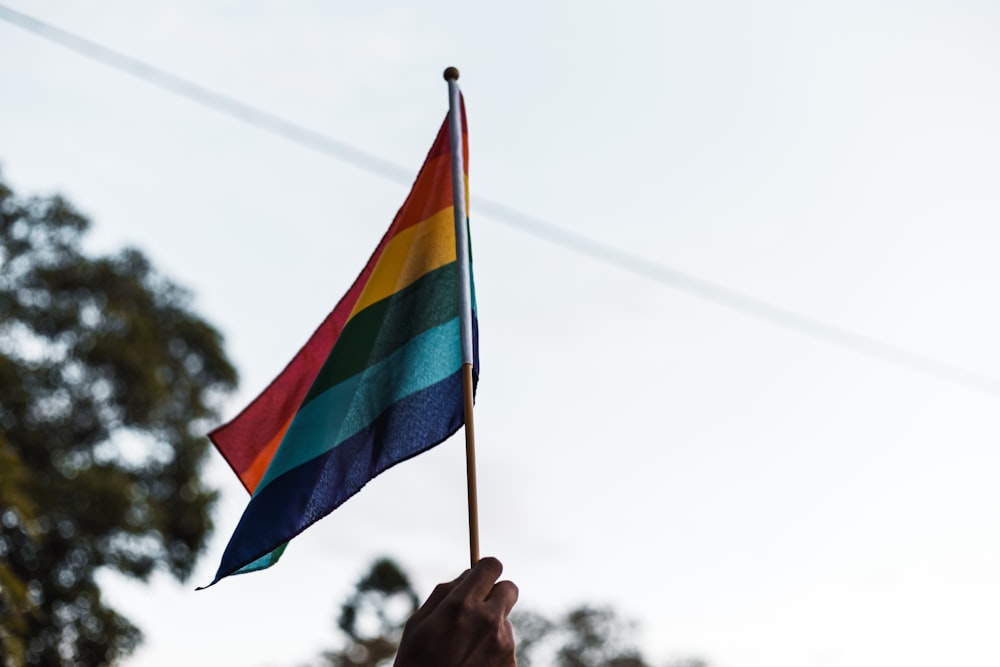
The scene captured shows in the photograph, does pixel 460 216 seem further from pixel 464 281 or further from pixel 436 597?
pixel 436 597

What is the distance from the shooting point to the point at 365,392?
3381 millimetres

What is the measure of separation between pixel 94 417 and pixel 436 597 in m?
16.0

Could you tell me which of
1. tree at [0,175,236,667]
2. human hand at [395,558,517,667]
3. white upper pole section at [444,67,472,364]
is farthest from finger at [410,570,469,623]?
tree at [0,175,236,667]

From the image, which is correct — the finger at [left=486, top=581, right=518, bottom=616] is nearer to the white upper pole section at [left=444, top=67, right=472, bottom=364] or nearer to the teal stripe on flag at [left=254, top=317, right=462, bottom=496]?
the white upper pole section at [left=444, top=67, right=472, bottom=364]

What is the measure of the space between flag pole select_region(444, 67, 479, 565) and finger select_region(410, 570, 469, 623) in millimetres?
347

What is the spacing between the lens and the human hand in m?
1.78

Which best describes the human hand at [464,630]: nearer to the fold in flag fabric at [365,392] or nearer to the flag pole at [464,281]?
the flag pole at [464,281]

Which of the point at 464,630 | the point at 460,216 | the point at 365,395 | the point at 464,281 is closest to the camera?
the point at 464,630

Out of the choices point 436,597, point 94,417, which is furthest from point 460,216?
Result: point 94,417

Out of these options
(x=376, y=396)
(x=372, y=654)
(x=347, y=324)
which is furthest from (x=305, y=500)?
(x=372, y=654)

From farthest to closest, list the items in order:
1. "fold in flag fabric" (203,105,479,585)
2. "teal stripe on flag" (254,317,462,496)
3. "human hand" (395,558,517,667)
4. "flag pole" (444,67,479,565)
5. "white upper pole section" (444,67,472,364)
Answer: "teal stripe on flag" (254,317,462,496) < "fold in flag fabric" (203,105,479,585) < "white upper pole section" (444,67,472,364) < "flag pole" (444,67,479,565) < "human hand" (395,558,517,667)

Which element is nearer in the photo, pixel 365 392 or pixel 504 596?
pixel 504 596

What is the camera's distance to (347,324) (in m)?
3.53

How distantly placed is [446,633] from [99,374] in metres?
16.0
